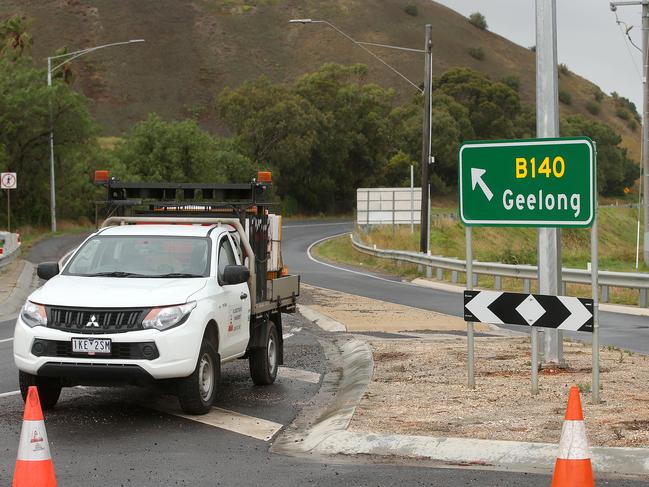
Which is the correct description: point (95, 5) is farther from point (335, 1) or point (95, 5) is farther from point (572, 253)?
point (572, 253)

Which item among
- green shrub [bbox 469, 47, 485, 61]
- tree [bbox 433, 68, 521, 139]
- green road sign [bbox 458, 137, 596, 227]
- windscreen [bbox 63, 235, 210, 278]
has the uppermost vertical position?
green shrub [bbox 469, 47, 485, 61]

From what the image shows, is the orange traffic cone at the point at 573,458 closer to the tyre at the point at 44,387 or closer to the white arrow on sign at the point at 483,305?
the white arrow on sign at the point at 483,305

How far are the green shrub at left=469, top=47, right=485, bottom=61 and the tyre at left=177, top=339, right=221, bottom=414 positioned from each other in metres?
150

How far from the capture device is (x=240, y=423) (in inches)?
415

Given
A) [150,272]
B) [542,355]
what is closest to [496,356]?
[542,355]

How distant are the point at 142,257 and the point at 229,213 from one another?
1.39 m

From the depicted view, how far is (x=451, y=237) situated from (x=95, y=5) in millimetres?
116524

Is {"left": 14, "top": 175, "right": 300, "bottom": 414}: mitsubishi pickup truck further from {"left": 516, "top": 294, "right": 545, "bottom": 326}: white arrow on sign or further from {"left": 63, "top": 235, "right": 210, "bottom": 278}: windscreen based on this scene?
{"left": 516, "top": 294, "right": 545, "bottom": 326}: white arrow on sign

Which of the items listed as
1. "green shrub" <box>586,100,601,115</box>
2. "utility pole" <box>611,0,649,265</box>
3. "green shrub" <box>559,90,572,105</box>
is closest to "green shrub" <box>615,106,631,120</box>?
"green shrub" <box>586,100,601,115</box>

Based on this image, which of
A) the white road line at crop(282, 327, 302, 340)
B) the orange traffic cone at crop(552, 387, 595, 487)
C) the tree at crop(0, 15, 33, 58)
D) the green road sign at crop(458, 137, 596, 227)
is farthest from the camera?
the tree at crop(0, 15, 33, 58)

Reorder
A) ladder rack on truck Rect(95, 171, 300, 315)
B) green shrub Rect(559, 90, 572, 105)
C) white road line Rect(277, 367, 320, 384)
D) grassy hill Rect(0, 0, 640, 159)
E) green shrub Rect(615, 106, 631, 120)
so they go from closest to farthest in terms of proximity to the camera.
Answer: ladder rack on truck Rect(95, 171, 300, 315) → white road line Rect(277, 367, 320, 384) → grassy hill Rect(0, 0, 640, 159) → green shrub Rect(559, 90, 572, 105) → green shrub Rect(615, 106, 631, 120)

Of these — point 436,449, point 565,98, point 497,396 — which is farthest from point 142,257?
point 565,98

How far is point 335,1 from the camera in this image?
16712 cm

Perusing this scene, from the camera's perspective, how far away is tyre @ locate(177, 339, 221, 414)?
10531 mm
